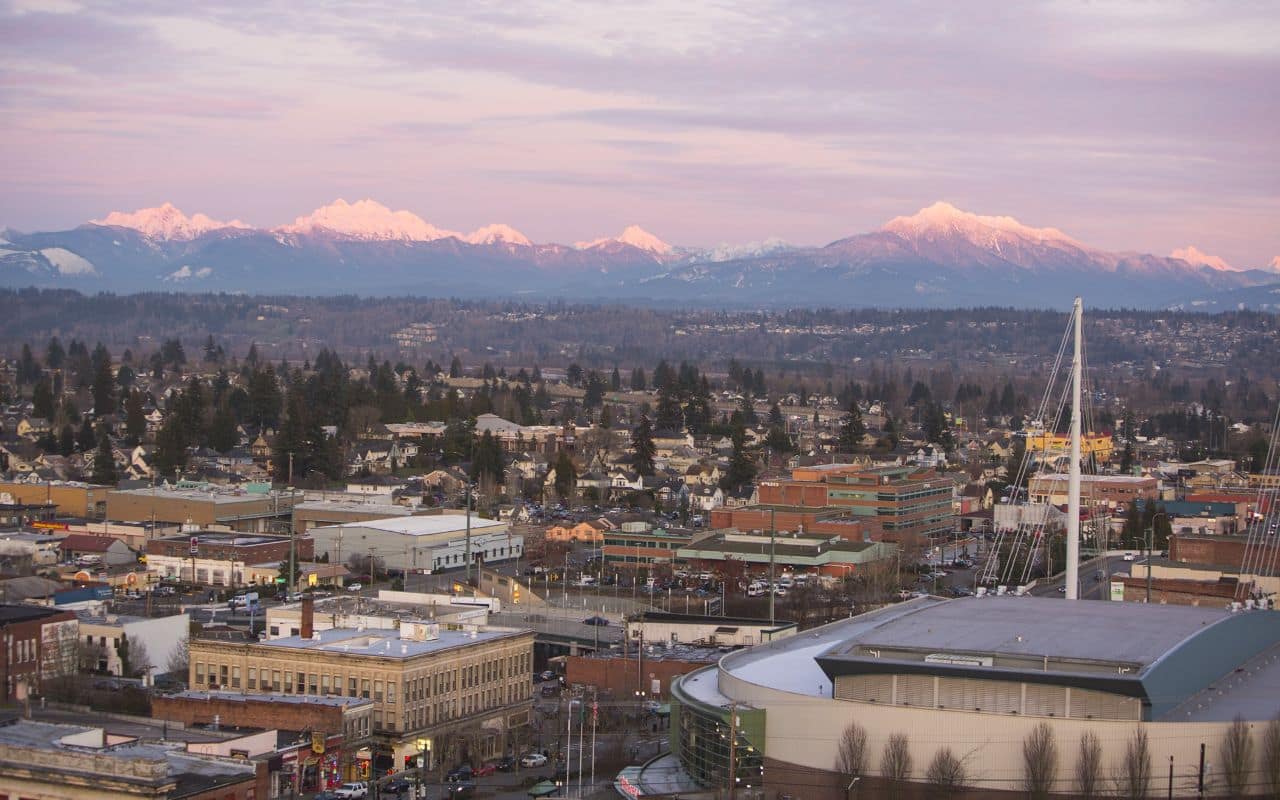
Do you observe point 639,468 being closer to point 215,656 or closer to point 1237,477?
point 1237,477

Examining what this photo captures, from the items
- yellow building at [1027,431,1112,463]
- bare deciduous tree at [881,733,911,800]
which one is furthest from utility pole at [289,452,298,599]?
yellow building at [1027,431,1112,463]

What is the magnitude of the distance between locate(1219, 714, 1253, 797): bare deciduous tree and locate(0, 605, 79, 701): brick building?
1949 cm

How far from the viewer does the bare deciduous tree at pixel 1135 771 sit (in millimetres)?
25359

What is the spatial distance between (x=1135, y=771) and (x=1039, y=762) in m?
1.19

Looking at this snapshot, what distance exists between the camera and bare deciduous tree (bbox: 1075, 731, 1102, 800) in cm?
2545

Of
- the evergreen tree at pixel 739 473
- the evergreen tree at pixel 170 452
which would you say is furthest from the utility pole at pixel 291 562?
the evergreen tree at pixel 739 473

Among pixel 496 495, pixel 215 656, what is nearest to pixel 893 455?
pixel 496 495

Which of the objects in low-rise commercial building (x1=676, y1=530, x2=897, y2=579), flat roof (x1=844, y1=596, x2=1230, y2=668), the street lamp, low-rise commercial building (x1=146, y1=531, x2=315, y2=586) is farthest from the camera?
low-rise commercial building (x1=676, y1=530, x2=897, y2=579)

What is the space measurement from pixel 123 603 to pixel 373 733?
51.6 ft

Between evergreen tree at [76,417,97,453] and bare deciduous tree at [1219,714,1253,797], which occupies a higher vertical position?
bare deciduous tree at [1219,714,1253,797]

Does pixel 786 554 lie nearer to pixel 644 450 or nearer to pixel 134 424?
pixel 644 450

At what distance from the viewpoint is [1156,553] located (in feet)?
181

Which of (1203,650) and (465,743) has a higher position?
(1203,650)

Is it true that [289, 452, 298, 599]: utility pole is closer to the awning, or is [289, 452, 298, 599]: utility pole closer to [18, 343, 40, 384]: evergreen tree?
the awning
